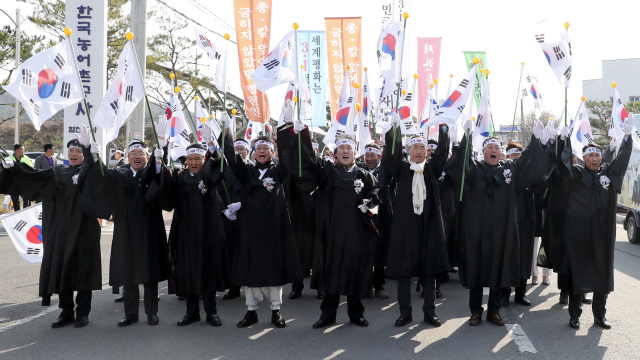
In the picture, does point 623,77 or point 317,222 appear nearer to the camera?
point 317,222

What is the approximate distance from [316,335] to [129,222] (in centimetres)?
230

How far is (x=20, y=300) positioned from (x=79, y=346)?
228 cm

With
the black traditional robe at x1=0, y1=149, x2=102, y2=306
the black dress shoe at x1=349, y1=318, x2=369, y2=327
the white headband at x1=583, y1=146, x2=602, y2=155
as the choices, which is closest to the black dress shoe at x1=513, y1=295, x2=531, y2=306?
the white headband at x1=583, y1=146, x2=602, y2=155

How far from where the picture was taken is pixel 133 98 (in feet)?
18.7

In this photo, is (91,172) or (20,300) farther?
(20,300)

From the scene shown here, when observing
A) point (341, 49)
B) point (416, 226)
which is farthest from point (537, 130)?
point (341, 49)

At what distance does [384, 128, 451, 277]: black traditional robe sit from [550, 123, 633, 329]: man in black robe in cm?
129

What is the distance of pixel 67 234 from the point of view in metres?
5.69

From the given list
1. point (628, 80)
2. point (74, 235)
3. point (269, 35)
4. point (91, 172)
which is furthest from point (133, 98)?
point (628, 80)

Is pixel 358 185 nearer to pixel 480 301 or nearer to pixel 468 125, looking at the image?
pixel 468 125

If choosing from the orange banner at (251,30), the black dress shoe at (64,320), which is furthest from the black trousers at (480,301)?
the orange banner at (251,30)

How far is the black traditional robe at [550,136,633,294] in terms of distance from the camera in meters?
5.52

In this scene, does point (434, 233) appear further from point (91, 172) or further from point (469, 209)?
point (91, 172)

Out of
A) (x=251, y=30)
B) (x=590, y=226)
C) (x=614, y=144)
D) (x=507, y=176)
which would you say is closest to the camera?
(x=590, y=226)
